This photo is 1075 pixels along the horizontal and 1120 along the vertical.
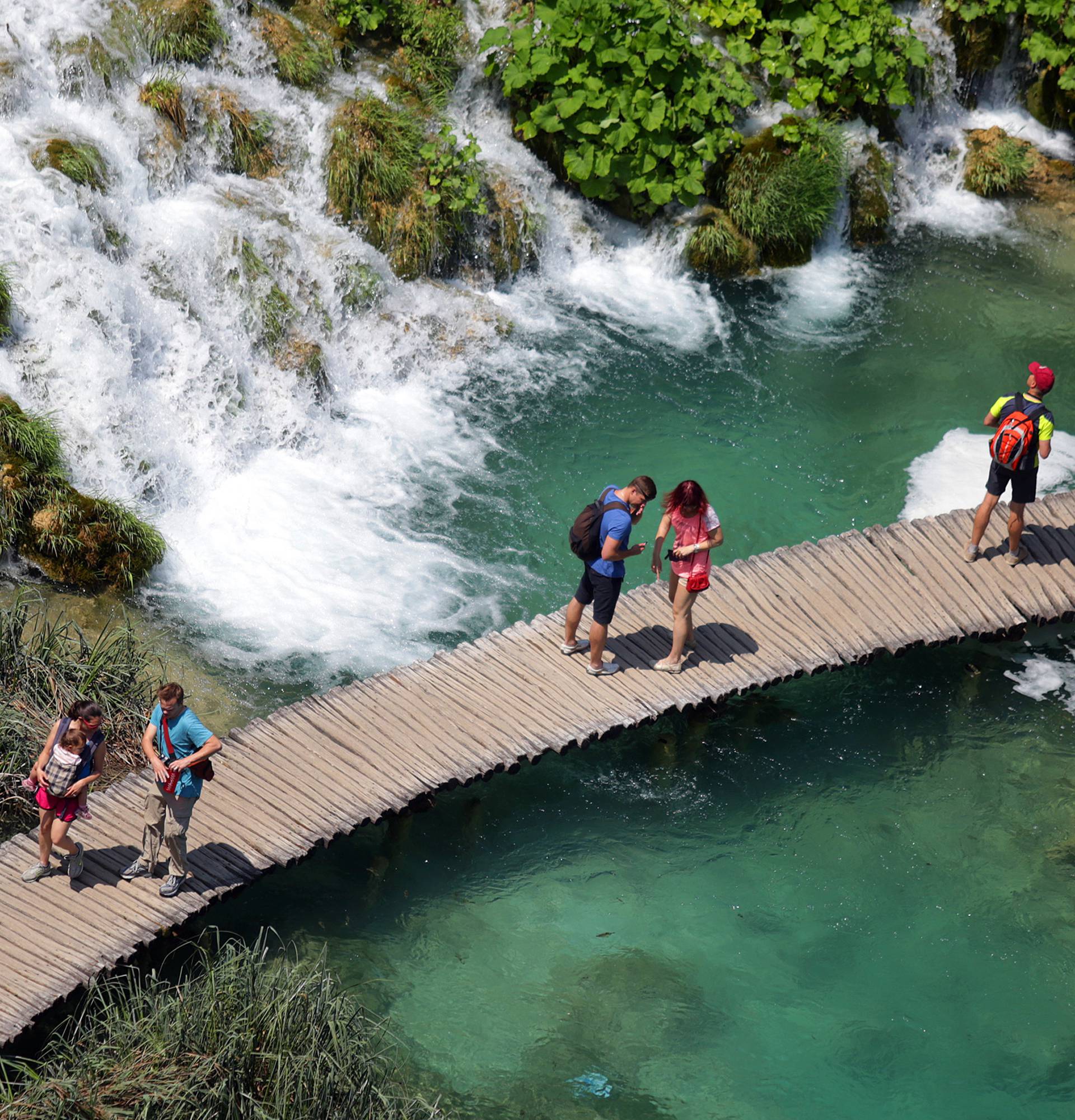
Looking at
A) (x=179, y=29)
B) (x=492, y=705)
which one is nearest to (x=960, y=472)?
(x=492, y=705)

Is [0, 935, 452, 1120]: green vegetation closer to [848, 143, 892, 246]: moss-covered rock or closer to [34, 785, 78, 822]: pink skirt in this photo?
[34, 785, 78, 822]: pink skirt

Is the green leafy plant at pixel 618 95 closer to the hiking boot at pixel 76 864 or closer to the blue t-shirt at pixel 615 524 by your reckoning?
the blue t-shirt at pixel 615 524

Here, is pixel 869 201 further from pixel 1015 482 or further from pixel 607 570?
pixel 607 570

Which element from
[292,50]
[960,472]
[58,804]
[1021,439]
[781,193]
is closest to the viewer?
[58,804]

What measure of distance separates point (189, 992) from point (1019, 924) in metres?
5.74

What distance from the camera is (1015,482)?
461 inches

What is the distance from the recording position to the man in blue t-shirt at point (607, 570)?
31.5 ft

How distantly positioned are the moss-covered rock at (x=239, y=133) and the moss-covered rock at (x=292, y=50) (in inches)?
28.7

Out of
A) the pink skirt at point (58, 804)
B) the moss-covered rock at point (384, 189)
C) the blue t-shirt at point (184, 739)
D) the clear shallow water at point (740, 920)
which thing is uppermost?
the moss-covered rock at point (384, 189)

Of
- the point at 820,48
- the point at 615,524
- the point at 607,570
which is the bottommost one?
the point at 607,570

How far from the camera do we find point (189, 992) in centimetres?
794

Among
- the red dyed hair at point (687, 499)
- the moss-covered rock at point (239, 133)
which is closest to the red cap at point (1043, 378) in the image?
the red dyed hair at point (687, 499)

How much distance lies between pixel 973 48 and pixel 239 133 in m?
10.8

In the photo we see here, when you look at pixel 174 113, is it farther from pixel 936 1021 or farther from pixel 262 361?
pixel 936 1021
